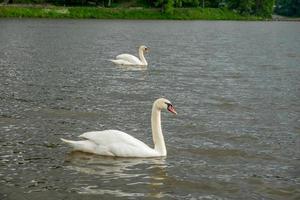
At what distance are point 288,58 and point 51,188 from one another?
41.2 m

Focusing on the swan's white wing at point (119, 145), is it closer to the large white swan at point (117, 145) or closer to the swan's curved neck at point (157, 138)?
the large white swan at point (117, 145)

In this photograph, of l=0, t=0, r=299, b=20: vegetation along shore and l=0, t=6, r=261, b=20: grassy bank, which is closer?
l=0, t=6, r=261, b=20: grassy bank

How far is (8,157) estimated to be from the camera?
53.1ft

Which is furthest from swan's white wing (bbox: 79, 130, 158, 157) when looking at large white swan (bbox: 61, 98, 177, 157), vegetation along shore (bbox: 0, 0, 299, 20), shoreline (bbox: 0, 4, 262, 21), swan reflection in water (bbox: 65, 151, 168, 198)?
vegetation along shore (bbox: 0, 0, 299, 20)

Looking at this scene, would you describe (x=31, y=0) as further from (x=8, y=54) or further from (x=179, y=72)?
(x=179, y=72)

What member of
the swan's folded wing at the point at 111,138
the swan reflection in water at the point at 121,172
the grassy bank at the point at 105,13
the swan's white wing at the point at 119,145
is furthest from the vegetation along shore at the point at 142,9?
the swan reflection in water at the point at 121,172

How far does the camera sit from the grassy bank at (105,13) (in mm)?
121750

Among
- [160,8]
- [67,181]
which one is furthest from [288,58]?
[160,8]

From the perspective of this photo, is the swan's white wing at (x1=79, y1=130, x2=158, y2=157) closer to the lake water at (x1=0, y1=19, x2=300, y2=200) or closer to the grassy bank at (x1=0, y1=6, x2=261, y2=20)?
the lake water at (x1=0, y1=19, x2=300, y2=200)

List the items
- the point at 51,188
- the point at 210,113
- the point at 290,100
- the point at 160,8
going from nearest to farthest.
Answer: the point at 51,188, the point at 210,113, the point at 290,100, the point at 160,8

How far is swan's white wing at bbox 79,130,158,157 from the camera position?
16578 mm

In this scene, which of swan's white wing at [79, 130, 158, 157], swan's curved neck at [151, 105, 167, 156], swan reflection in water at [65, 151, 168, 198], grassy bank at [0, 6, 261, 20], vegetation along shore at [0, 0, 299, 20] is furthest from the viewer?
vegetation along shore at [0, 0, 299, 20]

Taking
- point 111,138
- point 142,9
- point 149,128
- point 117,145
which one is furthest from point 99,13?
point 117,145

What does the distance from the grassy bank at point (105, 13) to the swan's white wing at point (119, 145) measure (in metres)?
A: 105
